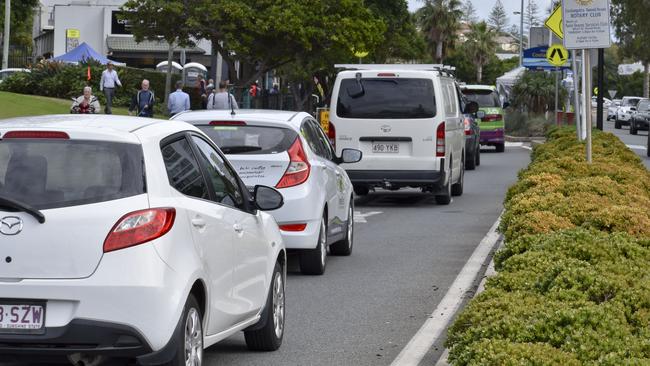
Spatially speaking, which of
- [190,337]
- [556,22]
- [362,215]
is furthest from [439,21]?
[190,337]

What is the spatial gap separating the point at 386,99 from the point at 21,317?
14.7 meters

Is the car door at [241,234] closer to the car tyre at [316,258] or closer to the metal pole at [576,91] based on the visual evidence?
the car tyre at [316,258]

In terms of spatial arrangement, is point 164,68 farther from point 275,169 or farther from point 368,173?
point 275,169

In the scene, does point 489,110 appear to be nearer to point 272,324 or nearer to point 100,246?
point 272,324

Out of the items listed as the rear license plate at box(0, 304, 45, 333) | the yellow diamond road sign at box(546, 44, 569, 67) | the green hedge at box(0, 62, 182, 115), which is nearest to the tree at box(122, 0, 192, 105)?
the green hedge at box(0, 62, 182, 115)

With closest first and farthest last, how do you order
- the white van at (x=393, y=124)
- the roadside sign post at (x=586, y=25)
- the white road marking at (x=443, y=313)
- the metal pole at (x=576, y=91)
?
the white road marking at (x=443, y=313) → the roadside sign post at (x=586, y=25) → the white van at (x=393, y=124) → the metal pole at (x=576, y=91)

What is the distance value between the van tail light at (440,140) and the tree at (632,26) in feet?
250

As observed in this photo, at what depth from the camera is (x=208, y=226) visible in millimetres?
7305

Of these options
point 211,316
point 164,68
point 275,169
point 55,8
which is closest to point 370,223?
point 275,169

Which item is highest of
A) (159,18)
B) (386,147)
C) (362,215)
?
(159,18)

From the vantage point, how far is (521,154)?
40531 mm

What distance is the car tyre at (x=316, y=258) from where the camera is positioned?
1288cm

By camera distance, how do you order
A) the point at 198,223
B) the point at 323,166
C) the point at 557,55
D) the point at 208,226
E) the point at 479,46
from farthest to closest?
the point at 479,46 < the point at 557,55 < the point at 323,166 < the point at 208,226 < the point at 198,223

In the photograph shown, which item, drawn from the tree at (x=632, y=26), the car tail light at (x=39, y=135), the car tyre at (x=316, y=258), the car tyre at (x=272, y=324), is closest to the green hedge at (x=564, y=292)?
the car tyre at (x=272, y=324)
